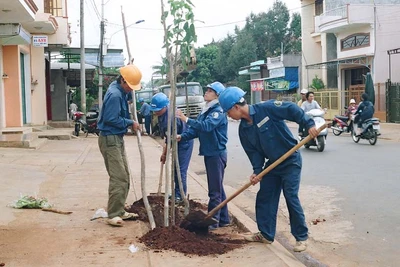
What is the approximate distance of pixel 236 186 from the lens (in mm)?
9578

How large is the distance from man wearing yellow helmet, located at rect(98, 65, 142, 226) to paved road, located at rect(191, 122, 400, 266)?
2.04 m

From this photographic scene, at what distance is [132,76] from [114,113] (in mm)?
448

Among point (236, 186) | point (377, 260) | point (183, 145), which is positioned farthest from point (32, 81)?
point (377, 260)

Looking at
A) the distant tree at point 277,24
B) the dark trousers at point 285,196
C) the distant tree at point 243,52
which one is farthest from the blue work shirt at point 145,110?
the distant tree at point 277,24

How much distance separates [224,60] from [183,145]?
4765cm

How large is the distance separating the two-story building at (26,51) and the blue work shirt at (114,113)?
8.63 metres

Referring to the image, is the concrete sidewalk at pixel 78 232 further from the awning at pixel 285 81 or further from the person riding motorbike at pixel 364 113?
the awning at pixel 285 81

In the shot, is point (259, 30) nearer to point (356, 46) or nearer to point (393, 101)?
point (356, 46)

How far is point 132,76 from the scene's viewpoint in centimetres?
570

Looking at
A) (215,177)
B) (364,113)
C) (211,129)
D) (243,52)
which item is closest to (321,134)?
(364,113)

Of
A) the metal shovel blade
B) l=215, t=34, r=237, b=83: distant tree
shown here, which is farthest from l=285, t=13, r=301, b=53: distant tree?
the metal shovel blade

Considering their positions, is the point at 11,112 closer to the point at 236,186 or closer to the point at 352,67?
the point at 236,186

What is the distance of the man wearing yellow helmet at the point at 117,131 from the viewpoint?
573 cm

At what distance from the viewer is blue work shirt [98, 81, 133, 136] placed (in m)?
5.73
